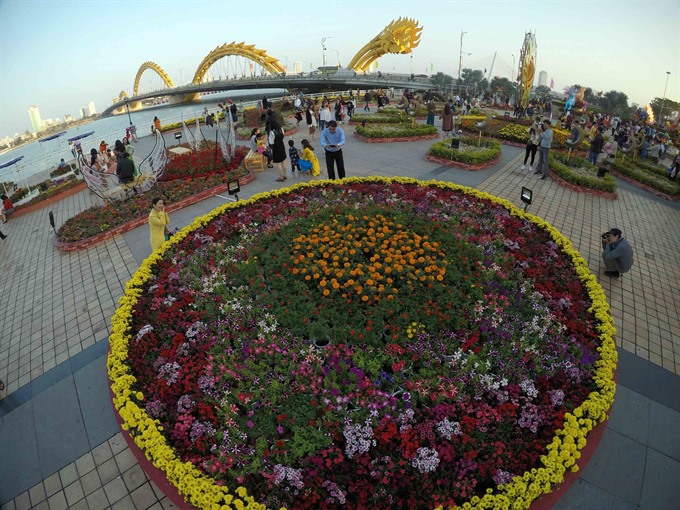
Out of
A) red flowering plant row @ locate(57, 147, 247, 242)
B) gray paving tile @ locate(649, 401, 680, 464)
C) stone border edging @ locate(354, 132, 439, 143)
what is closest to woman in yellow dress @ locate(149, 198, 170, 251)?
red flowering plant row @ locate(57, 147, 247, 242)

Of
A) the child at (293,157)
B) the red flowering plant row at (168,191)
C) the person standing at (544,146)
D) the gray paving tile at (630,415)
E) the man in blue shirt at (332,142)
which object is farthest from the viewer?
the child at (293,157)

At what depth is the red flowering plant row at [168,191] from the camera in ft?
32.9

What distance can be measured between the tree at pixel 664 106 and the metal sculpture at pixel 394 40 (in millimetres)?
34626

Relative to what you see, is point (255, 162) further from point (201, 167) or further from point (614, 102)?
point (614, 102)

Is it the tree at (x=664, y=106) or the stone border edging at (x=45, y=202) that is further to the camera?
the tree at (x=664, y=106)

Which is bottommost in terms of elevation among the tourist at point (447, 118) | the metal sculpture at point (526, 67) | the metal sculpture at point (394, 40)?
the tourist at point (447, 118)

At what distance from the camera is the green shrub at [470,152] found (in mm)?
13297

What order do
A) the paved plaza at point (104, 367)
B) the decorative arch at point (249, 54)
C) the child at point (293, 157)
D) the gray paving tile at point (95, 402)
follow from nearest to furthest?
the paved plaza at point (104, 367) → the gray paving tile at point (95, 402) → the child at point (293, 157) → the decorative arch at point (249, 54)

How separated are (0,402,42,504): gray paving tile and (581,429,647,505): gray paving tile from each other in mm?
6235

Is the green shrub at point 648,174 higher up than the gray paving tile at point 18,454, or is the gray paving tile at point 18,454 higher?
the green shrub at point 648,174

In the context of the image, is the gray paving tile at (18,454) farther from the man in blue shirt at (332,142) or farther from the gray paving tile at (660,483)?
the man in blue shirt at (332,142)

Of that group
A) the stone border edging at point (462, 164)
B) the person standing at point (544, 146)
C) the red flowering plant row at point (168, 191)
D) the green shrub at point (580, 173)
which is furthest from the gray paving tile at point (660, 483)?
the red flowering plant row at point (168, 191)

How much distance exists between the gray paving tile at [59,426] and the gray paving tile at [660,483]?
6.27 metres

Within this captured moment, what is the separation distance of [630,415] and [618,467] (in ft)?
2.98
